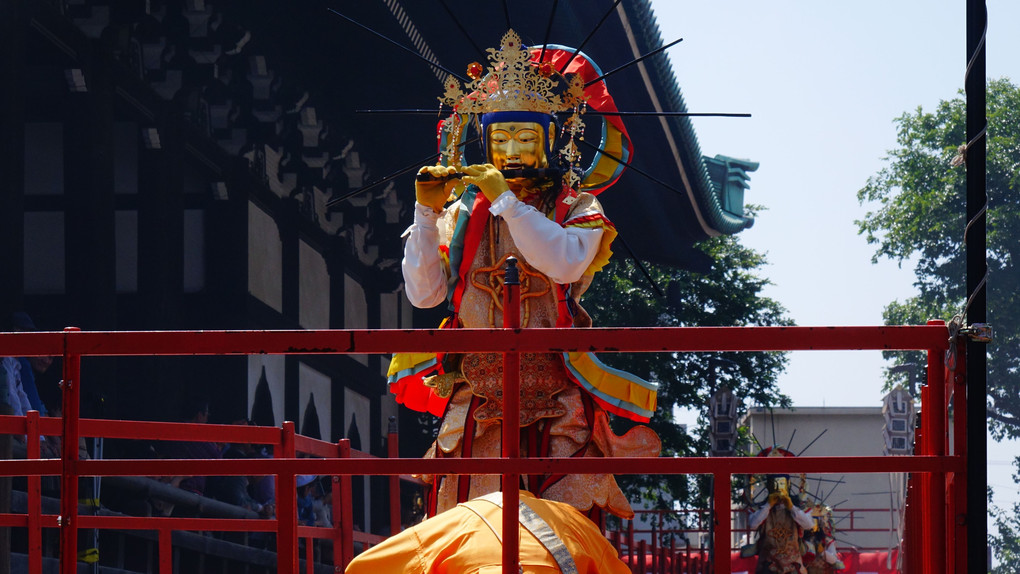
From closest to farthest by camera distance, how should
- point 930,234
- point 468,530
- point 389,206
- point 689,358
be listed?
point 468,530 → point 389,206 → point 689,358 → point 930,234

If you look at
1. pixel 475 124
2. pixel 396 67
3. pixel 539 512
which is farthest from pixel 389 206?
pixel 539 512

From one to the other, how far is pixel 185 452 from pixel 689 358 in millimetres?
11705

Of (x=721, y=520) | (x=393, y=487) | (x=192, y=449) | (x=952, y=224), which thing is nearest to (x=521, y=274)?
(x=393, y=487)

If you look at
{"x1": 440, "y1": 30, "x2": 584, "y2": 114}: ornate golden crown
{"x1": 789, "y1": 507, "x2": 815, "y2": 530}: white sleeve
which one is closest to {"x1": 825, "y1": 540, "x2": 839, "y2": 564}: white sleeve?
{"x1": 789, "y1": 507, "x2": 815, "y2": 530}: white sleeve

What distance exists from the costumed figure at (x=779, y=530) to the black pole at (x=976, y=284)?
1034cm

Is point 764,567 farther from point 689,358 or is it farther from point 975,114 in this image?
point 975,114

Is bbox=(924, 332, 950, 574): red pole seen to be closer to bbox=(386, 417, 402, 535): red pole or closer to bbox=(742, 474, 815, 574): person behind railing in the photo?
bbox=(386, 417, 402, 535): red pole

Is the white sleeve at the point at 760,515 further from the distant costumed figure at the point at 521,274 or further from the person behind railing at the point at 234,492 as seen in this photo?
the distant costumed figure at the point at 521,274

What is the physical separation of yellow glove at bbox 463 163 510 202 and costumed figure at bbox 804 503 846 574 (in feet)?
32.0

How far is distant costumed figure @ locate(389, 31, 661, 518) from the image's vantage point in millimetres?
5211

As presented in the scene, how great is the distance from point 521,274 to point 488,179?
45 centimetres

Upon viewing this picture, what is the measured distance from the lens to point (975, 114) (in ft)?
11.9

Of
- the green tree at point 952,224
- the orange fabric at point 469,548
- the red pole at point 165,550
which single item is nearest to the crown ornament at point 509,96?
the red pole at point 165,550

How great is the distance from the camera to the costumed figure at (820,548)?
46.7ft
